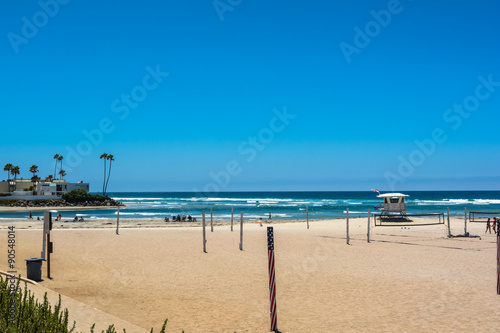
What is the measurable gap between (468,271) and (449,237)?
1179 centimetres

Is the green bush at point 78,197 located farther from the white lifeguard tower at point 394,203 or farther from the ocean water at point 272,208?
the white lifeguard tower at point 394,203

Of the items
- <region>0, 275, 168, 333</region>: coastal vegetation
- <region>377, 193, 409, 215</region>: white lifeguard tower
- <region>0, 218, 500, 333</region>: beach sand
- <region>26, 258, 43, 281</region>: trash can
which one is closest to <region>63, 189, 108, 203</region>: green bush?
<region>377, 193, 409, 215</region>: white lifeguard tower

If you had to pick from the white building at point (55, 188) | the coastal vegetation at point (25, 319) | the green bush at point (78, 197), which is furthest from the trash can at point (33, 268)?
the white building at point (55, 188)

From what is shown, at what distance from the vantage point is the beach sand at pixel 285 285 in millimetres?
8680

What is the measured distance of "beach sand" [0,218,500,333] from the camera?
8680 millimetres

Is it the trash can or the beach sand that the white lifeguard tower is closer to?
the beach sand

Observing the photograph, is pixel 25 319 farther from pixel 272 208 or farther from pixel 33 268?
pixel 272 208

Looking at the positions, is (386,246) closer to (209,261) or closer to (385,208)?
(209,261)

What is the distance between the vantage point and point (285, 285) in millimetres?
12078

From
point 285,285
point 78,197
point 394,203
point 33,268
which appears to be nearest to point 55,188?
point 78,197

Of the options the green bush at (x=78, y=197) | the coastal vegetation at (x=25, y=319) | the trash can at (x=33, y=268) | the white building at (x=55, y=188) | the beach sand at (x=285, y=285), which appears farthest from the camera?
the white building at (x=55, y=188)

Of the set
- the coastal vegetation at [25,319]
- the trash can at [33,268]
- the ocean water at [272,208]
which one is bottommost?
the ocean water at [272,208]

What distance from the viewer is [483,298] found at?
33.7 feet

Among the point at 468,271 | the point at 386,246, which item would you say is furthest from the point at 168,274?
the point at 386,246
